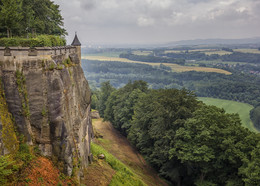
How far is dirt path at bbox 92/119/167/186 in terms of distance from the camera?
118 feet

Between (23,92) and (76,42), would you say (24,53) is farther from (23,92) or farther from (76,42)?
(76,42)

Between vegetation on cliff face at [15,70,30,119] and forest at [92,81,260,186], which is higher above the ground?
vegetation on cliff face at [15,70,30,119]

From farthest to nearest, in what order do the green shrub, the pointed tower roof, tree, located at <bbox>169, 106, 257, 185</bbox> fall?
the pointed tower roof → tree, located at <bbox>169, 106, 257, 185</bbox> → the green shrub

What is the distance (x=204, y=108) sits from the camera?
3356cm

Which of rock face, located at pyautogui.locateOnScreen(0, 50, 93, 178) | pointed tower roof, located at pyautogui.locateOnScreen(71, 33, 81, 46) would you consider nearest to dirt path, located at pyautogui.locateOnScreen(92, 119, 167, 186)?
rock face, located at pyautogui.locateOnScreen(0, 50, 93, 178)

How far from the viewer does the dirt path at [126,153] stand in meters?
35.9

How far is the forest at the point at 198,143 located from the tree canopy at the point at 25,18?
2223 cm

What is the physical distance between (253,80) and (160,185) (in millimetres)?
149967

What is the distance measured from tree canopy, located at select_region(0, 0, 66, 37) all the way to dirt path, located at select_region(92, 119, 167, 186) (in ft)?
77.4

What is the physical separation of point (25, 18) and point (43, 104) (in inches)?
590

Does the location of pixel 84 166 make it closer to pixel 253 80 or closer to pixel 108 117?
pixel 108 117

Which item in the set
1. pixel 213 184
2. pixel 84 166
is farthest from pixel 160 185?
pixel 84 166

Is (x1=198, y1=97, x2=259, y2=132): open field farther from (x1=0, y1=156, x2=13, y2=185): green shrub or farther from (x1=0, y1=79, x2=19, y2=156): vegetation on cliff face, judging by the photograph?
(x1=0, y1=156, x2=13, y2=185): green shrub

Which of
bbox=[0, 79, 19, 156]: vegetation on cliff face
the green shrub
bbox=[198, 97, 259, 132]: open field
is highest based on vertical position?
bbox=[0, 79, 19, 156]: vegetation on cliff face
